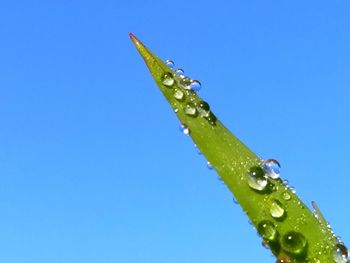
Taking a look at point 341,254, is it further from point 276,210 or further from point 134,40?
point 134,40

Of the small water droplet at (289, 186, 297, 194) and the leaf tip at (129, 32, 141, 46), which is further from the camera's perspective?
the leaf tip at (129, 32, 141, 46)

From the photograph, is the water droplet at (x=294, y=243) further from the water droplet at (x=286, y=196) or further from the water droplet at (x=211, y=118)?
the water droplet at (x=211, y=118)

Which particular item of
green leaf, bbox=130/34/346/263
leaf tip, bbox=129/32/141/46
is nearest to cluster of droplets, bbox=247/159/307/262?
green leaf, bbox=130/34/346/263

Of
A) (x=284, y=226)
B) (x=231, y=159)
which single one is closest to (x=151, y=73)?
(x=231, y=159)

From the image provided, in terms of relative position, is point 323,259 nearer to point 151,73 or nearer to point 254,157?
point 254,157

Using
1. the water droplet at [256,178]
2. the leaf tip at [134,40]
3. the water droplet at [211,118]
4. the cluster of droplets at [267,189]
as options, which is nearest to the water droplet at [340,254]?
the cluster of droplets at [267,189]

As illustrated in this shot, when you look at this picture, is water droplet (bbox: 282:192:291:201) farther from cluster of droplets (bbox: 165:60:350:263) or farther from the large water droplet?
the large water droplet

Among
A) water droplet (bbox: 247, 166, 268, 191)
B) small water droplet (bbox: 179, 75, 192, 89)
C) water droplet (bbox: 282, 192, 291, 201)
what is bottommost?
water droplet (bbox: 282, 192, 291, 201)
